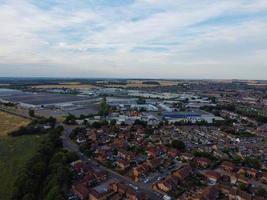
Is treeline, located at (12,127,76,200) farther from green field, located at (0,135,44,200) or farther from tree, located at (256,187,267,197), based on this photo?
tree, located at (256,187,267,197)

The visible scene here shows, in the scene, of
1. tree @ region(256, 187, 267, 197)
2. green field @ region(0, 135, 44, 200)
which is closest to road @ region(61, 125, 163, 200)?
green field @ region(0, 135, 44, 200)

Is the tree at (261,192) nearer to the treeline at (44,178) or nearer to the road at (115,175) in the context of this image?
the road at (115,175)

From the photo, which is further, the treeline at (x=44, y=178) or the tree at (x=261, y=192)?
the tree at (x=261, y=192)

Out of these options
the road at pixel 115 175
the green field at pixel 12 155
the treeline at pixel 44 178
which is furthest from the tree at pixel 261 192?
the green field at pixel 12 155

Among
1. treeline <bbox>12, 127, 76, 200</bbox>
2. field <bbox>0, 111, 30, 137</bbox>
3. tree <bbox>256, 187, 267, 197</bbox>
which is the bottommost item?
tree <bbox>256, 187, 267, 197</bbox>

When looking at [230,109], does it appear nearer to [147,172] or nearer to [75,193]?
[147,172]
